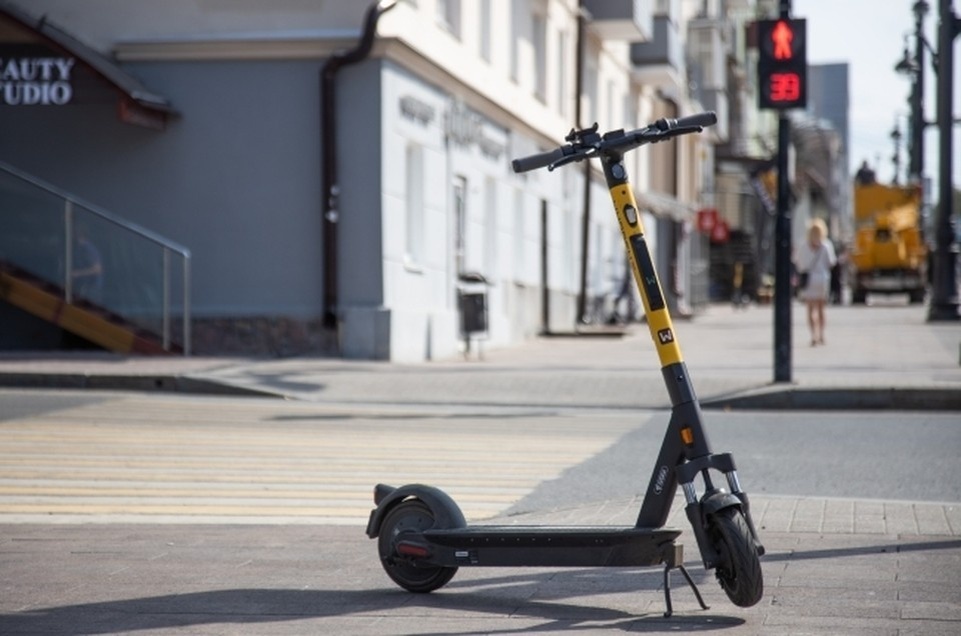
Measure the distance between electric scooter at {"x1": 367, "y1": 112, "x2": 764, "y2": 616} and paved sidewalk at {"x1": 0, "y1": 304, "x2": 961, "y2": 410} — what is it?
33.4 ft

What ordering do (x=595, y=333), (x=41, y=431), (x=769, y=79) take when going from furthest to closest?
(x=595, y=333)
(x=769, y=79)
(x=41, y=431)

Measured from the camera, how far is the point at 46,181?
2170cm

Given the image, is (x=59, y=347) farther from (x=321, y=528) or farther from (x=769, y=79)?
(x=321, y=528)

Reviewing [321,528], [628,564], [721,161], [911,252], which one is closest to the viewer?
[628,564]

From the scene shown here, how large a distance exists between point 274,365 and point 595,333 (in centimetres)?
1162

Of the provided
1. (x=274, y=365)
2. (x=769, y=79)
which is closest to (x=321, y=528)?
(x=769, y=79)

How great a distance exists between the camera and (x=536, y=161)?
6.25 meters

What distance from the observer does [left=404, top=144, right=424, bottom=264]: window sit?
23594 millimetres

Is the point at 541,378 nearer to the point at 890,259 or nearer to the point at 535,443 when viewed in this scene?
the point at 535,443

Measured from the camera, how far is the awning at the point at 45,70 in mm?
20281

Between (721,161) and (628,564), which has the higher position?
(721,161)

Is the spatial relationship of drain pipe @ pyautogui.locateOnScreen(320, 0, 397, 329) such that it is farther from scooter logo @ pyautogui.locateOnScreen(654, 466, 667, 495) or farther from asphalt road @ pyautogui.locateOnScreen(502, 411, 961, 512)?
scooter logo @ pyautogui.locateOnScreen(654, 466, 667, 495)

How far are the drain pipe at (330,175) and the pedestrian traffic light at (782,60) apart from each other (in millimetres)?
5816

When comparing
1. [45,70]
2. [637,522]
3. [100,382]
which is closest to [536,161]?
[637,522]
